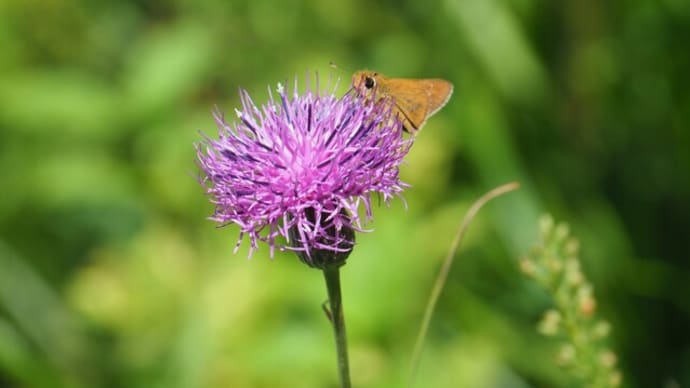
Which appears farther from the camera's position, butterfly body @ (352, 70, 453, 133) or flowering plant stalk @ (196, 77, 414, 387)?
butterfly body @ (352, 70, 453, 133)

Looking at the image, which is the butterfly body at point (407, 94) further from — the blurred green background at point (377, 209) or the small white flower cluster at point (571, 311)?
the blurred green background at point (377, 209)

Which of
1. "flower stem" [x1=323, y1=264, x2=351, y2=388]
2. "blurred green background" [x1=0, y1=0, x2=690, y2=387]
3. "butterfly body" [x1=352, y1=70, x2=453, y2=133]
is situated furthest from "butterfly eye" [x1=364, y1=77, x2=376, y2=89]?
"blurred green background" [x1=0, y1=0, x2=690, y2=387]

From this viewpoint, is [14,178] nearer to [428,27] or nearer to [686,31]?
[428,27]

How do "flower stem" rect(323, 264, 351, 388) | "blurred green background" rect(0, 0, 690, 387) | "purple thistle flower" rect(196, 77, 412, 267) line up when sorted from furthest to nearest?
"blurred green background" rect(0, 0, 690, 387)
"purple thistle flower" rect(196, 77, 412, 267)
"flower stem" rect(323, 264, 351, 388)

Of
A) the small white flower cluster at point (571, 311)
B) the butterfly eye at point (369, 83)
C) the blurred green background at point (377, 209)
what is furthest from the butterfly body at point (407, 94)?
the blurred green background at point (377, 209)

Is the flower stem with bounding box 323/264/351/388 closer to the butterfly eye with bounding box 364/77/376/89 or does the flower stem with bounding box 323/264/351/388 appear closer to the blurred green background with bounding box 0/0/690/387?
the butterfly eye with bounding box 364/77/376/89

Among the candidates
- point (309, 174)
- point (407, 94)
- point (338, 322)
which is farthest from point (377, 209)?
point (338, 322)

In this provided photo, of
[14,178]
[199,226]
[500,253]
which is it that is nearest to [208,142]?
[199,226]
